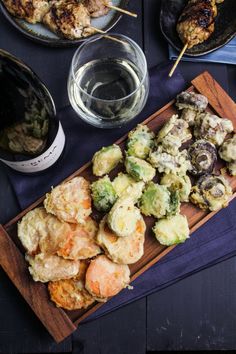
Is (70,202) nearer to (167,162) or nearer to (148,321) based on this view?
(167,162)

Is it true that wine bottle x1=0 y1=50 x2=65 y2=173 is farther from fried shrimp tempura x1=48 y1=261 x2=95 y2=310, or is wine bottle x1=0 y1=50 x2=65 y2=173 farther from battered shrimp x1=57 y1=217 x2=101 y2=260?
fried shrimp tempura x1=48 y1=261 x2=95 y2=310

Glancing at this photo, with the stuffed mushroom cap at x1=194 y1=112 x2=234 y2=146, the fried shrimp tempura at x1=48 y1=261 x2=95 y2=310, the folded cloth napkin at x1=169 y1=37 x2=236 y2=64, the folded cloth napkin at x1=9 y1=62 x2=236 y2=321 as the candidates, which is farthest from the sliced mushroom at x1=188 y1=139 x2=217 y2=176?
the fried shrimp tempura at x1=48 y1=261 x2=95 y2=310

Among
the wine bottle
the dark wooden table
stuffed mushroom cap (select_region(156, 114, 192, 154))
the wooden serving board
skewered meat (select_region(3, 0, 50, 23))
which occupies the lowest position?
the dark wooden table

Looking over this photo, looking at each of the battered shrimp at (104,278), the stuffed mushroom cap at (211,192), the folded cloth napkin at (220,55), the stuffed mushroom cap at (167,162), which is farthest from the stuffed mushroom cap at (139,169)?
the folded cloth napkin at (220,55)

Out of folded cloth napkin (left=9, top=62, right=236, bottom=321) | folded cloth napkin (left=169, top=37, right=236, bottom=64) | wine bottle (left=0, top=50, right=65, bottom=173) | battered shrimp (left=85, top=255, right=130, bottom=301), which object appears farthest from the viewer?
folded cloth napkin (left=169, top=37, right=236, bottom=64)

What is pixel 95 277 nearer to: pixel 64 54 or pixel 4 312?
pixel 4 312

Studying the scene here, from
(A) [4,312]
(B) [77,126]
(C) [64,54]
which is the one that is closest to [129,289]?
(A) [4,312]

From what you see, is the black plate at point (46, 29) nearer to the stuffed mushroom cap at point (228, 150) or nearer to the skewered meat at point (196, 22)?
the skewered meat at point (196, 22)
